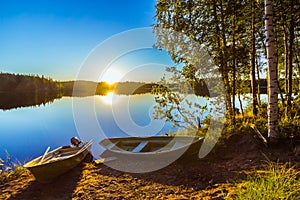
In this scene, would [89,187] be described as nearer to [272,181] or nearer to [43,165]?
[43,165]

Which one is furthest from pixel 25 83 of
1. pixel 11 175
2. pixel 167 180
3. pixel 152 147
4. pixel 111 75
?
pixel 167 180

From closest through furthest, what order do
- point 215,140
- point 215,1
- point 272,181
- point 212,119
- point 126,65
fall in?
point 272,181 < point 215,140 < point 215,1 < point 212,119 < point 126,65

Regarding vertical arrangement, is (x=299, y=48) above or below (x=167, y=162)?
above

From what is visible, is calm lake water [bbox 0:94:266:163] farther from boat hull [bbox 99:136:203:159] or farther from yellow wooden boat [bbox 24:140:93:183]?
yellow wooden boat [bbox 24:140:93:183]

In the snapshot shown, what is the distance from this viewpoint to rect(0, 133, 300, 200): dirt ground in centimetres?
449

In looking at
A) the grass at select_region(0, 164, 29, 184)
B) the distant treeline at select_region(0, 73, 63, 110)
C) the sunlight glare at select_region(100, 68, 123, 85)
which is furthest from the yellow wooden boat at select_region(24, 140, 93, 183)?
the distant treeline at select_region(0, 73, 63, 110)

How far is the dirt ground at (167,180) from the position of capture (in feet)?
14.7

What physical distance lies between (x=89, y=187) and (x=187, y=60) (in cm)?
524

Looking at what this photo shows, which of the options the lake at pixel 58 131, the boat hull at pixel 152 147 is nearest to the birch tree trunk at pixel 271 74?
the boat hull at pixel 152 147

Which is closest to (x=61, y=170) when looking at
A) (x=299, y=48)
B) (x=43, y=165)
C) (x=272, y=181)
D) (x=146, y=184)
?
(x=43, y=165)

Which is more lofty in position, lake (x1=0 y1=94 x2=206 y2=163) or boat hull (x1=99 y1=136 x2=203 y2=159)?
boat hull (x1=99 y1=136 x2=203 y2=159)

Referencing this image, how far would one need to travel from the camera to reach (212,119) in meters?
8.38

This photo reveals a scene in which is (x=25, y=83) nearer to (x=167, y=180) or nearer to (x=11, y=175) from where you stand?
(x=11, y=175)

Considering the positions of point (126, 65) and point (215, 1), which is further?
point (126, 65)
